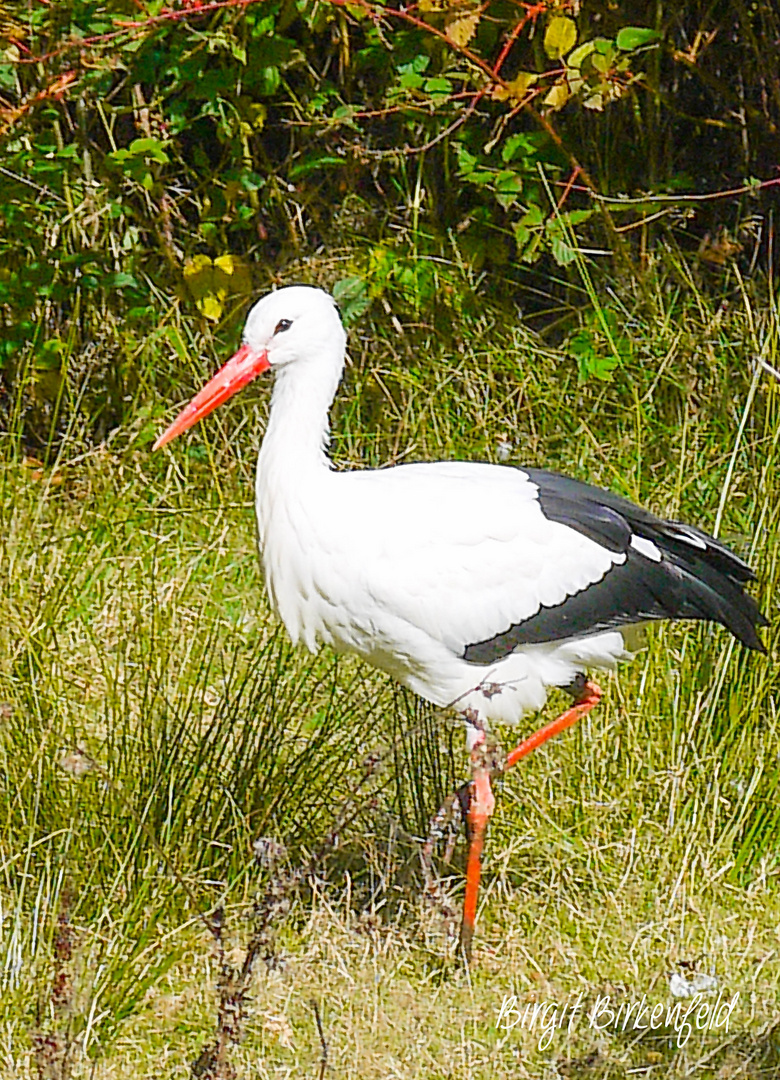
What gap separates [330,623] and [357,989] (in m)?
0.70

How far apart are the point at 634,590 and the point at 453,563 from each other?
0.40 meters

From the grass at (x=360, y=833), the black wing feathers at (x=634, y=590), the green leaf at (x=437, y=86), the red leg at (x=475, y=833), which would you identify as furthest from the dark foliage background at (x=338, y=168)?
the red leg at (x=475, y=833)

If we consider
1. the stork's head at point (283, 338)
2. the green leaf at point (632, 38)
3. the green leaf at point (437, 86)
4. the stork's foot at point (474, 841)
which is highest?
the green leaf at point (632, 38)

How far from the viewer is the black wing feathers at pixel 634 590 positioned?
3328 millimetres

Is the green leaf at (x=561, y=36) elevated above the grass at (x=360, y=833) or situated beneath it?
elevated above

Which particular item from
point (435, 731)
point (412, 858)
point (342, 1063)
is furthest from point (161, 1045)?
point (435, 731)

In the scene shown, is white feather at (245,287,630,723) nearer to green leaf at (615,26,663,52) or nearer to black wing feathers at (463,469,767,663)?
black wing feathers at (463,469,767,663)

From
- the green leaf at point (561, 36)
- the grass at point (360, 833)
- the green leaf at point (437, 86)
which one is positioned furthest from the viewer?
the green leaf at point (437, 86)

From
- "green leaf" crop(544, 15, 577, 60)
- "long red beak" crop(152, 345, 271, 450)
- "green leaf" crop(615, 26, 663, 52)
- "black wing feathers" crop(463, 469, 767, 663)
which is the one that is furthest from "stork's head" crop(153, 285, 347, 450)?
"green leaf" crop(544, 15, 577, 60)

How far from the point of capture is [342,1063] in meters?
2.84

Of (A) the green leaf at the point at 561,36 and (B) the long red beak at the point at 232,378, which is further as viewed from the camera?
(A) the green leaf at the point at 561,36

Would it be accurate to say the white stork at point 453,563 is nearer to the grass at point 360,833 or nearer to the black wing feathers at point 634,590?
the black wing feathers at point 634,590

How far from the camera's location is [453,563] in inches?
127

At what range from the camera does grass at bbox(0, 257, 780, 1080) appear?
9.44 ft
